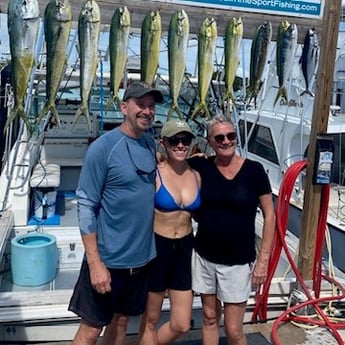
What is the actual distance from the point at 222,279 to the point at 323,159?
1.34 meters

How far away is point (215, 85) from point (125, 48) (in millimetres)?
5145

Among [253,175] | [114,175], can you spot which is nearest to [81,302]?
[114,175]

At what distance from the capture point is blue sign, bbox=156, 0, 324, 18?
3084mm

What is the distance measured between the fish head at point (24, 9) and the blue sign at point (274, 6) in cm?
85

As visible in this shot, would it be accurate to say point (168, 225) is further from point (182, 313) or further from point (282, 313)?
point (282, 313)

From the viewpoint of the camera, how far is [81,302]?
2.68 metres


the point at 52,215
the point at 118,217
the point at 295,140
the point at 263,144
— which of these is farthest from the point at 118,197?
the point at 263,144

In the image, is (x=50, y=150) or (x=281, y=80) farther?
(x=50, y=150)

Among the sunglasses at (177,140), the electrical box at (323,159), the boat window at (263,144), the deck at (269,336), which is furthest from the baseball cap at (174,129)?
the boat window at (263,144)

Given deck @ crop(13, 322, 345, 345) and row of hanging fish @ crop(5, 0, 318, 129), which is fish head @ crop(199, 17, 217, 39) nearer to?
row of hanging fish @ crop(5, 0, 318, 129)

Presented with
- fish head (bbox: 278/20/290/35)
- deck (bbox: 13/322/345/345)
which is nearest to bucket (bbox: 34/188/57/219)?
deck (bbox: 13/322/345/345)

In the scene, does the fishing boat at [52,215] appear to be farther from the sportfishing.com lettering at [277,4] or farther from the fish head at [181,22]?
the sportfishing.com lettering at [277,4]

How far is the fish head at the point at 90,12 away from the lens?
8.76 ft

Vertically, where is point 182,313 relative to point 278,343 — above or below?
above
